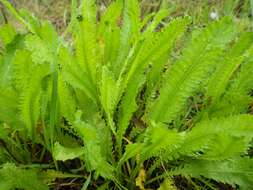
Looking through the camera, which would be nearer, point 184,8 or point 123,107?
point 123,107

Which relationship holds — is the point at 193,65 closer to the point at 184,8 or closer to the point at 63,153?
the point at 63,153

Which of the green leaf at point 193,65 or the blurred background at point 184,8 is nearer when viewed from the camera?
the green leaf at point 193,65

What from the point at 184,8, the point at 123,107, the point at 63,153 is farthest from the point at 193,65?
the point at 184,8

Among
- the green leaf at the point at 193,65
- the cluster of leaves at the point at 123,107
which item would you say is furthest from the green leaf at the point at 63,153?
the green leaf at the point at 193,65

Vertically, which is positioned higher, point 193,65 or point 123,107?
point 193,65

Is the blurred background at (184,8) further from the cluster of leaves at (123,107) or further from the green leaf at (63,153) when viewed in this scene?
the green leaf at (63,153)

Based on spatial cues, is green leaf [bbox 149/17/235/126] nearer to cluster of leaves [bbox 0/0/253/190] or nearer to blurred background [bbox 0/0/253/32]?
cluster of leaves [bbox 0/0/253/190]

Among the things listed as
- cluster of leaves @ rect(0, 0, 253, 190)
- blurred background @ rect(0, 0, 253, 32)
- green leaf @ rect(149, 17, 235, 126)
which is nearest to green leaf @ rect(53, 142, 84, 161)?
cluster of leaves @ rect(0, 0, 253, 190)

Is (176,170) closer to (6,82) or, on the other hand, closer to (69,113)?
(69,113)
